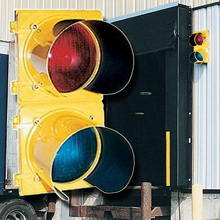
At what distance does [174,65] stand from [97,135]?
558cm

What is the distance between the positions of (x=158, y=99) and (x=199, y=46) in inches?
68.8

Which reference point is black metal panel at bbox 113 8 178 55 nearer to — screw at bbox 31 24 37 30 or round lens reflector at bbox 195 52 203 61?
round lens reflector at bbox 195 52 203 61

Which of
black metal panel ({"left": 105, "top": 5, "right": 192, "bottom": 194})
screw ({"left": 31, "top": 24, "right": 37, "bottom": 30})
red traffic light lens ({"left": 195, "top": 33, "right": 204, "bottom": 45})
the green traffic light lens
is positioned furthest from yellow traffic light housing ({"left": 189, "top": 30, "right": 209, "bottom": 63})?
screw ({"left": 31, "top": 24, "right": 37, "bottom": 30})

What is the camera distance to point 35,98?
707 cm

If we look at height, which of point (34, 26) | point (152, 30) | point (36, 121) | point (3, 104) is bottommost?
point (36, 121)

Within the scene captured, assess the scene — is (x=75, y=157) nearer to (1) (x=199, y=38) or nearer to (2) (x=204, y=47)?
(1) (x=199, y=38)

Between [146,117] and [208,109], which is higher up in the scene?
[208,109]

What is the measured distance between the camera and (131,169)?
26.6 feet

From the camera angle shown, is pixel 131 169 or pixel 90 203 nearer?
pixel 131 169

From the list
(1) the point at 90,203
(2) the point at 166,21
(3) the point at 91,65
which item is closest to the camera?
(3) the point at 91,65

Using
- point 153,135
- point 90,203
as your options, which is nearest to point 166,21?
point 153,135

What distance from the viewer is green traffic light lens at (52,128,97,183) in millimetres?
7348

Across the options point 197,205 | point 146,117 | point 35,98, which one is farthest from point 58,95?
point 146,117

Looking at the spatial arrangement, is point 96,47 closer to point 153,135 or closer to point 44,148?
point 44,148
